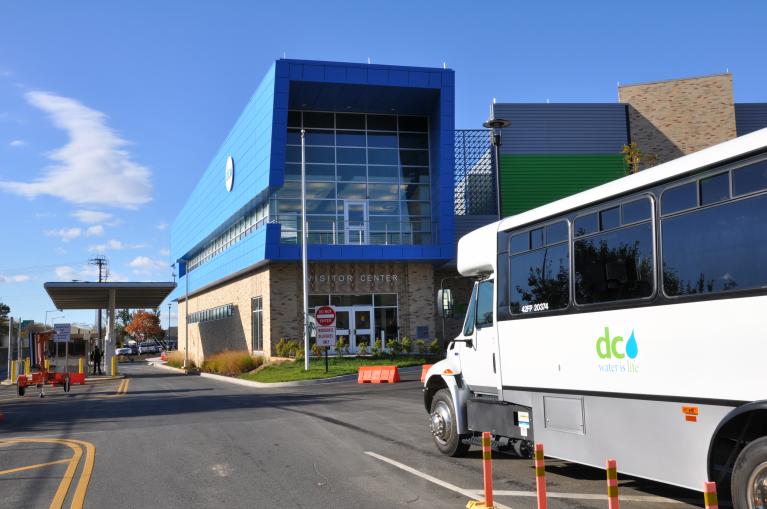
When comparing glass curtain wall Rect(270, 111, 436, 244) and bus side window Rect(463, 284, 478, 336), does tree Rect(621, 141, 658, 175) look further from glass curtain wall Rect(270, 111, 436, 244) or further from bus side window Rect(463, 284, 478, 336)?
bus side window Rect(463, 284, 478, 336)

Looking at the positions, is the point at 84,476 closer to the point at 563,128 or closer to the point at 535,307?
the point at 535,307

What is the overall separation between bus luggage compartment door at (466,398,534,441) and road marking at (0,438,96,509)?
484cm

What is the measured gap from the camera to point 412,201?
37.2 metres

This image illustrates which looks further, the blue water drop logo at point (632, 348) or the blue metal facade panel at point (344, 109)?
the blue metal facade panel at point (344, 109)

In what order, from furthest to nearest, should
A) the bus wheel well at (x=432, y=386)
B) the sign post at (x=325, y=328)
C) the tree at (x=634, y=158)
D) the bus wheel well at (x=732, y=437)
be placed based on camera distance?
the tree at (x=634, y=158), the sign post at (x=325, y=328), the bus wheel well at (x=432, y=386), the bus wheel well at (x=732, y=437)

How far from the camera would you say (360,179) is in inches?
1453

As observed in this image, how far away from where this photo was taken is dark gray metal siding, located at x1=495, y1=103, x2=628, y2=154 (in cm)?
4025

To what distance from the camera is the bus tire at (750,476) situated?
16.4ft

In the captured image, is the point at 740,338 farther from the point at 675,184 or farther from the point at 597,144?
the point at 597,144

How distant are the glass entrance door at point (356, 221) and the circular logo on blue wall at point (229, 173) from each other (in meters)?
10.9

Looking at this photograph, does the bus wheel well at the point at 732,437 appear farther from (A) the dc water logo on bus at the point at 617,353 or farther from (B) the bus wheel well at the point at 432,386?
(B) the bus wheel well at the point at 432,386

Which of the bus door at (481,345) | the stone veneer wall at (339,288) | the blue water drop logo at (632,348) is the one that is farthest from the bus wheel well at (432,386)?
the stone veneer wall at (339,288)

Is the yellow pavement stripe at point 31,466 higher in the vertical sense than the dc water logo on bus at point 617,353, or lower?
lower

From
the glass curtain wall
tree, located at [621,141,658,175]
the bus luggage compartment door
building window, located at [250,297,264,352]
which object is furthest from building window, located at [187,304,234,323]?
the bus luggage compartment door
